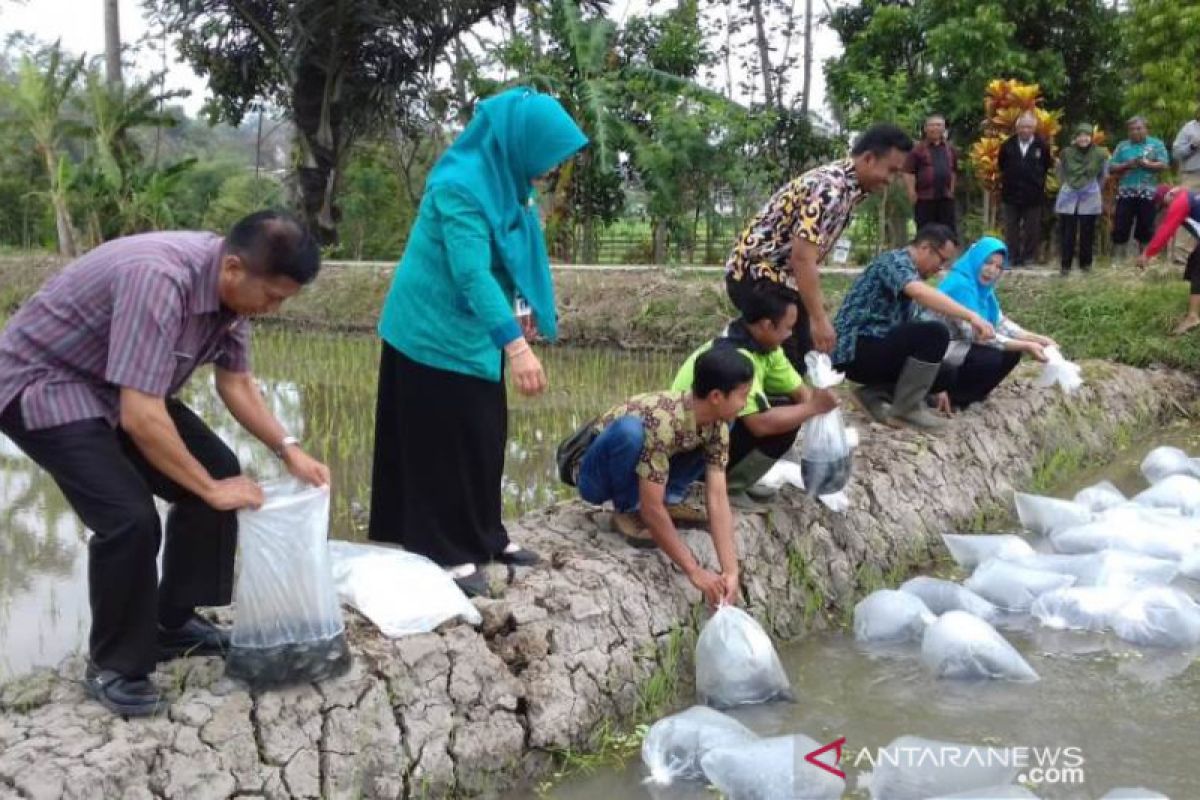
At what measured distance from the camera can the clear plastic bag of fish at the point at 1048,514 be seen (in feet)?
13.9

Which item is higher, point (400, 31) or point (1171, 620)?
point (400, 31)

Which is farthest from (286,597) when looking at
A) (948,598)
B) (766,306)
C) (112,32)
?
(112,32)

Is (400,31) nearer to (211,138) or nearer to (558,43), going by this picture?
(558,43)

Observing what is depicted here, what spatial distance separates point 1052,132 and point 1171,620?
8063 mm

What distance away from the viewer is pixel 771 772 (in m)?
2.38

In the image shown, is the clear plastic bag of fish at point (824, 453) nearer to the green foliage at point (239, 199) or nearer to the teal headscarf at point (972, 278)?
the teal headscarf at point (972, 278)

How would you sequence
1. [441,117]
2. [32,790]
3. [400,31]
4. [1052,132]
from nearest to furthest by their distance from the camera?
[32,790] < [1052,132] < [400,31] < [441,117]

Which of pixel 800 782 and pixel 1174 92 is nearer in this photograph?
pixel 800 782

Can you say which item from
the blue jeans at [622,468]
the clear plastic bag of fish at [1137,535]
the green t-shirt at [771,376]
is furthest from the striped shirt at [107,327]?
the clear plastic bag of fish at [1137,535]

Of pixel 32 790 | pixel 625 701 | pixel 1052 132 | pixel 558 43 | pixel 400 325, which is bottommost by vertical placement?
pixel 625 701

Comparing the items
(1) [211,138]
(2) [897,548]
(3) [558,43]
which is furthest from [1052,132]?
(1) [211,138]

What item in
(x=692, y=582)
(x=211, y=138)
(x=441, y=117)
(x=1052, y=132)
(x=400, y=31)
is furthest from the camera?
(x=211, y=138)

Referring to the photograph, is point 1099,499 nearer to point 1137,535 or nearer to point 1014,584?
point 1137,535

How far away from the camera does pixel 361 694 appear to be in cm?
245
